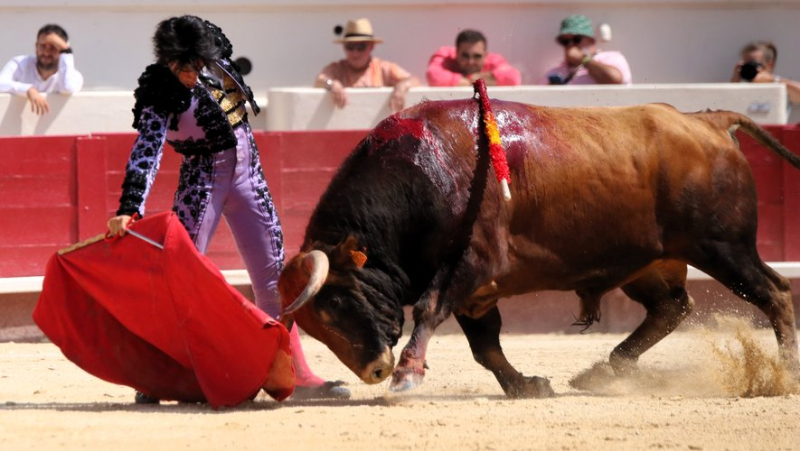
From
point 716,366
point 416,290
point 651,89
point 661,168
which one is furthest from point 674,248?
point 651,89

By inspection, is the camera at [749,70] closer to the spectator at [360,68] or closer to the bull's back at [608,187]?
the spectator at [360,68]

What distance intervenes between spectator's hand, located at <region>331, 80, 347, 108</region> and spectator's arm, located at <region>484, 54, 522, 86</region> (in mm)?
995

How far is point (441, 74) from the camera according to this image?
826 cm

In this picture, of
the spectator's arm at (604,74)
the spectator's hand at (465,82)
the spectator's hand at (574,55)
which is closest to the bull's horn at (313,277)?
the spectator's hand at (465,82)

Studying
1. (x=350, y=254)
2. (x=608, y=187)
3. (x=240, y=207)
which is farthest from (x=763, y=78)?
(x=240, y=207)

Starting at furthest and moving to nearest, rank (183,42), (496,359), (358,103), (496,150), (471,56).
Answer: (471,56)
(358,103)
(496,359)
(496,150)
(183,42)

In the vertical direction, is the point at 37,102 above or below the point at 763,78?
below

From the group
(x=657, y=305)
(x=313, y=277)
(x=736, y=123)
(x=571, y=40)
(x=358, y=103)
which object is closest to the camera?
(x=313, y=277)

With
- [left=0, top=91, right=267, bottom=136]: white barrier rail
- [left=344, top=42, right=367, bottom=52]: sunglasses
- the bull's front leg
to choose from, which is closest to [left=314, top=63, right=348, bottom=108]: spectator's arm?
[left=344, top=42, right=367, bottom=52]: sunglasses

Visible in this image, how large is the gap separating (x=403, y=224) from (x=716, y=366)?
1.66m

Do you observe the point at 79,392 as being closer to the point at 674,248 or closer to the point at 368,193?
the point at 368,193

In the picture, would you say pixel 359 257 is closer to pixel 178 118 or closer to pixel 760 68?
pixel 178 118

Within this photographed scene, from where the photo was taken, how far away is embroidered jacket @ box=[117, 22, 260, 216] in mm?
4406

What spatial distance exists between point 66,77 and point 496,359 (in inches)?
162
